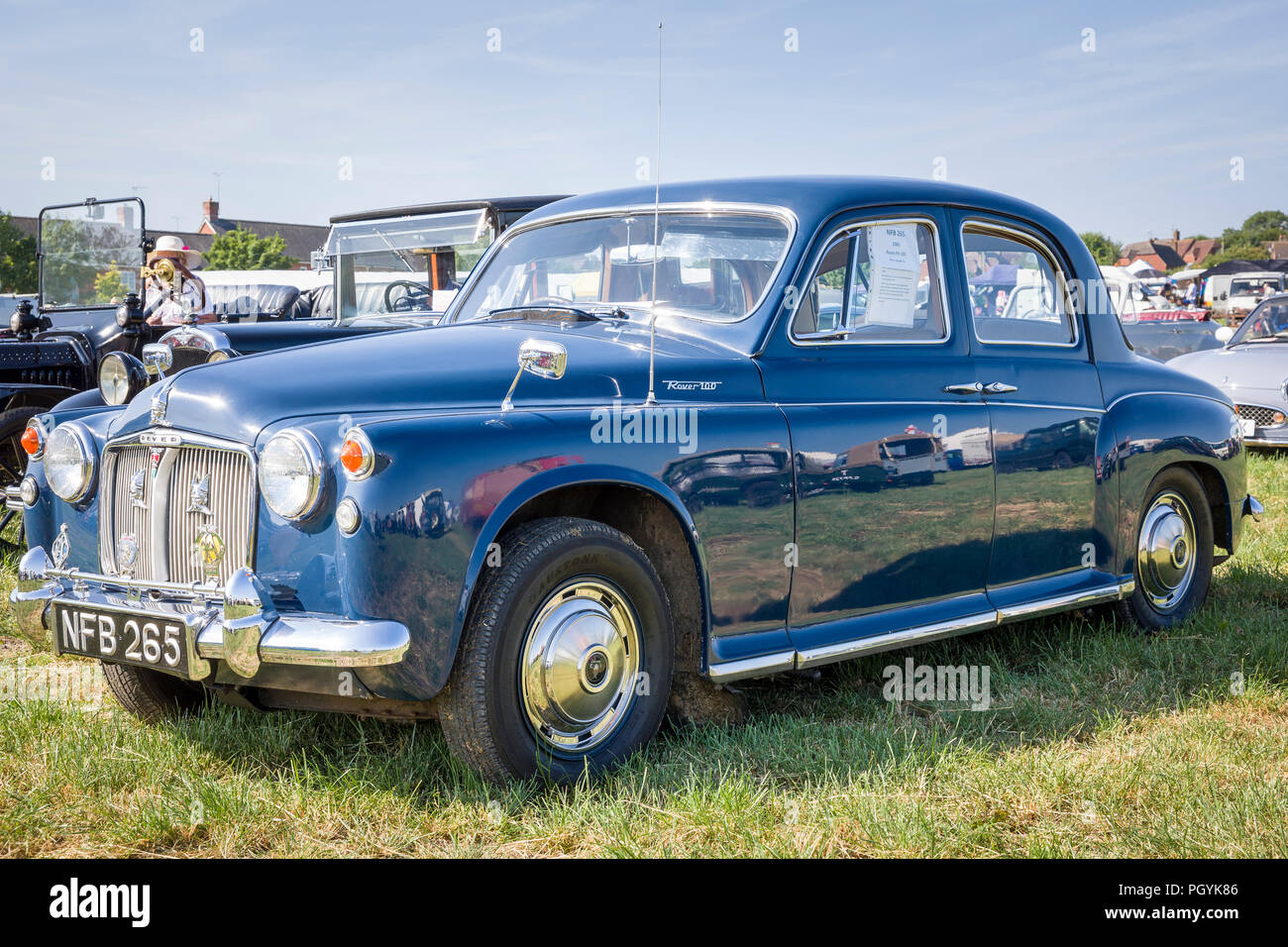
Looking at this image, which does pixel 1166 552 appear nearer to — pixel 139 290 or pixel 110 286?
pixel 139 290

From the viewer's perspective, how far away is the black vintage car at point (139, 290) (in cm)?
659

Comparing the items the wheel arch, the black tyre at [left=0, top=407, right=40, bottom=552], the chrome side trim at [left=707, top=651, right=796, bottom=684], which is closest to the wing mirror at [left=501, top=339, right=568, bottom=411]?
the wheel arch

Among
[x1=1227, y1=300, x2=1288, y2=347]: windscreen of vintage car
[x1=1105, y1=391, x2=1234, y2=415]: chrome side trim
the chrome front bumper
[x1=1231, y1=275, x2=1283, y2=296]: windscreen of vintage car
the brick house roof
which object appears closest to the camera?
the chrome front bumper

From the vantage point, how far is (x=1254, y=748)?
3422mm

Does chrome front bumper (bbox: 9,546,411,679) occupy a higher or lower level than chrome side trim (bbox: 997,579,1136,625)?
higher

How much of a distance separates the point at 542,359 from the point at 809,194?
1.20 metres

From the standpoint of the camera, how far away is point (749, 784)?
119 inches

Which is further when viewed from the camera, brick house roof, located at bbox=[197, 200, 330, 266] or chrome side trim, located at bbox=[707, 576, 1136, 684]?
brick house roof, located at bbox=[197, 200, 330, 266]

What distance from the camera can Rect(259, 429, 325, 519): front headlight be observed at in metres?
2.76

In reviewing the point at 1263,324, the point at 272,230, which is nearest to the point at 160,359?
the point at 1263,324

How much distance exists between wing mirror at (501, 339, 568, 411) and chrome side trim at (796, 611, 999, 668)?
3.63ft

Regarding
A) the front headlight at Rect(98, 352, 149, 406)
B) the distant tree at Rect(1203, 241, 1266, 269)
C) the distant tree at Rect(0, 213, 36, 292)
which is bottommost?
the front headlight at Rect(98, 352, 149, 406)

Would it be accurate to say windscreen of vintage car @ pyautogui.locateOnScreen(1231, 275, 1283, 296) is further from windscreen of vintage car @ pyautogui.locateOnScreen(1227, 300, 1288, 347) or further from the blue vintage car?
the blue vintage car
